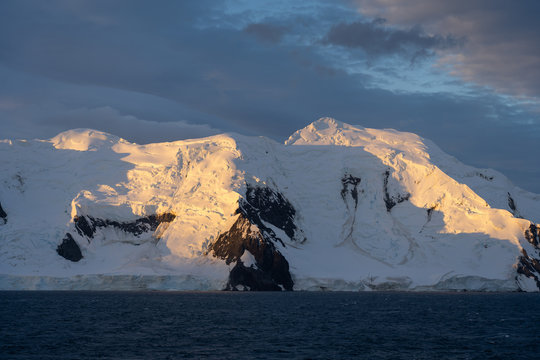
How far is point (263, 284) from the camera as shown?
559 ft

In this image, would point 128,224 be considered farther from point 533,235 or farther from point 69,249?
point 533,235

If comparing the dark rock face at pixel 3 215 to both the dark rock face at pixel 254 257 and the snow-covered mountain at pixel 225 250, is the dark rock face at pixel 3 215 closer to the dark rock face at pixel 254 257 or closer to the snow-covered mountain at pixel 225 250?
the snow-covered mountain at pixel 225 250

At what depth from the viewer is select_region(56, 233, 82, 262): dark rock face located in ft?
598

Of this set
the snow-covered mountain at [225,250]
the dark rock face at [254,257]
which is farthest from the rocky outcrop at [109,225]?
the dark rock face at [254,257]

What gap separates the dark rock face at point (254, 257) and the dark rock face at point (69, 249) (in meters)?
36.7

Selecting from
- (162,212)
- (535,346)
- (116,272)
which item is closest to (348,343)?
(535,346)

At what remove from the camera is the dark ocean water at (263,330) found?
68.2 m

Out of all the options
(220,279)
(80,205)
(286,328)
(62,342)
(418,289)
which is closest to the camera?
(62,342)

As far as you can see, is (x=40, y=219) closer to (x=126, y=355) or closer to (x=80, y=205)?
(x=80, y=205)

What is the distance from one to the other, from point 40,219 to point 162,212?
33.5 meters

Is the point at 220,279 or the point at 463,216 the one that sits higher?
the point at 463,216

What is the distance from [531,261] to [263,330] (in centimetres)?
11897

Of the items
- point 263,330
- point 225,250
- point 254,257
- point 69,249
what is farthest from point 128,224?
point 263,330

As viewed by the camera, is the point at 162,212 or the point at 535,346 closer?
the point at 535,346
